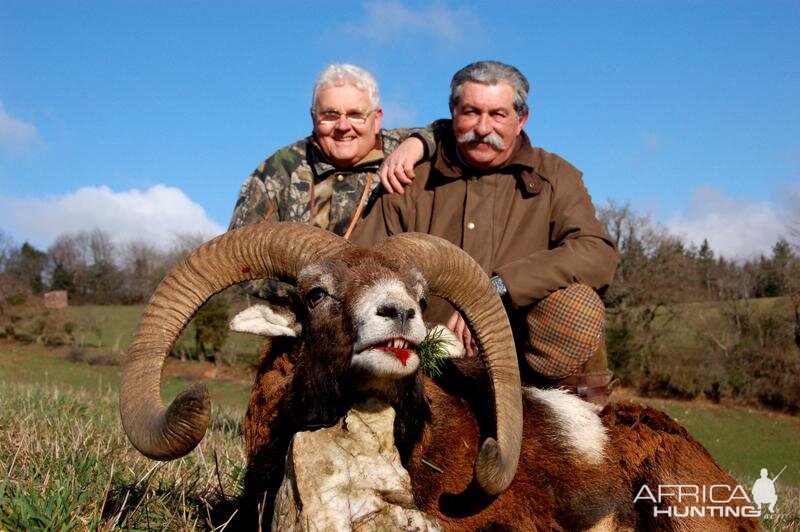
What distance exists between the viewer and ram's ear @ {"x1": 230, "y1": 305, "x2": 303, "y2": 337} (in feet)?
17.9

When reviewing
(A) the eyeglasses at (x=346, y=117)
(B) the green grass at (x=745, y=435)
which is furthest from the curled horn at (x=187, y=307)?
(B) the green grass at (x=745, y=435)

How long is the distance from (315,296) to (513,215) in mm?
2803

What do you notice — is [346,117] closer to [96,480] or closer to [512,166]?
[512,166]

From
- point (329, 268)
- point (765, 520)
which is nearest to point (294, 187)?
point (329, 268)

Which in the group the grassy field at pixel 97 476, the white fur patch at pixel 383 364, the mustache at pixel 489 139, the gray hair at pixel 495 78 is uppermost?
the gray hair at pixel 495 78

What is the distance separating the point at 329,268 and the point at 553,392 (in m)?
2.22

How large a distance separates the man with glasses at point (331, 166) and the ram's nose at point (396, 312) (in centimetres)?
364

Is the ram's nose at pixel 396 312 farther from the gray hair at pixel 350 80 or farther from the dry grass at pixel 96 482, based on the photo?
the gray hair at pixel 350 80

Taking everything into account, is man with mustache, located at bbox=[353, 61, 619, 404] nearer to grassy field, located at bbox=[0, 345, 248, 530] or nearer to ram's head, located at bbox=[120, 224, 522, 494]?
ram's head, located at bbox=[120, 224, 522, 494]

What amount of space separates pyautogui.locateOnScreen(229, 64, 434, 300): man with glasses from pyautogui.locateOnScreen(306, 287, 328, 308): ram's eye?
117 inches

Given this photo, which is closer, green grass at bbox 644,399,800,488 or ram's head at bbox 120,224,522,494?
ram's head at bbox 120,224,522,494

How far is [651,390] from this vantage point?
41.5 m

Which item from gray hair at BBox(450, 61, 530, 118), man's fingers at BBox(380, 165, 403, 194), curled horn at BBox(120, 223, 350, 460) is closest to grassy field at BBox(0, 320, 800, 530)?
curled horn at BBox(120, 223, 350, 460)

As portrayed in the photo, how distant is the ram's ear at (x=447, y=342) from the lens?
544 centimetres
